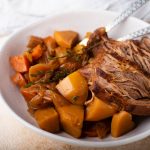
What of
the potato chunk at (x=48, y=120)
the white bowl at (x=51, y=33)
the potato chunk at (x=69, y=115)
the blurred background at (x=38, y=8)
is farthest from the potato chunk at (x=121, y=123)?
the blurred background at (x=38, y=8)

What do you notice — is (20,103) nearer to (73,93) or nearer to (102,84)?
(73,93)

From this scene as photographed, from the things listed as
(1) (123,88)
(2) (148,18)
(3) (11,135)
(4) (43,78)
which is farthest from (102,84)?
(2) (148,18)

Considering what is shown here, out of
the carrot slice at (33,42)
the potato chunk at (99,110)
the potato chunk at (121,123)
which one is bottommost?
the potato chunk at (121,123)

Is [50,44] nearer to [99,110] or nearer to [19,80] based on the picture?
[19,80]

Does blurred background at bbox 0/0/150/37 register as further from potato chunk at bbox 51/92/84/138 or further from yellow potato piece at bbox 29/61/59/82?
potato chunk at bbox 51/92/84/138

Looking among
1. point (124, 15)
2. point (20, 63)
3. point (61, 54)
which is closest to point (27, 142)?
point (20, 63)

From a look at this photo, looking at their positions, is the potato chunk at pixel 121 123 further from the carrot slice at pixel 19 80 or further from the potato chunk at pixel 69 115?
the carrot slice at pixel 19 80
